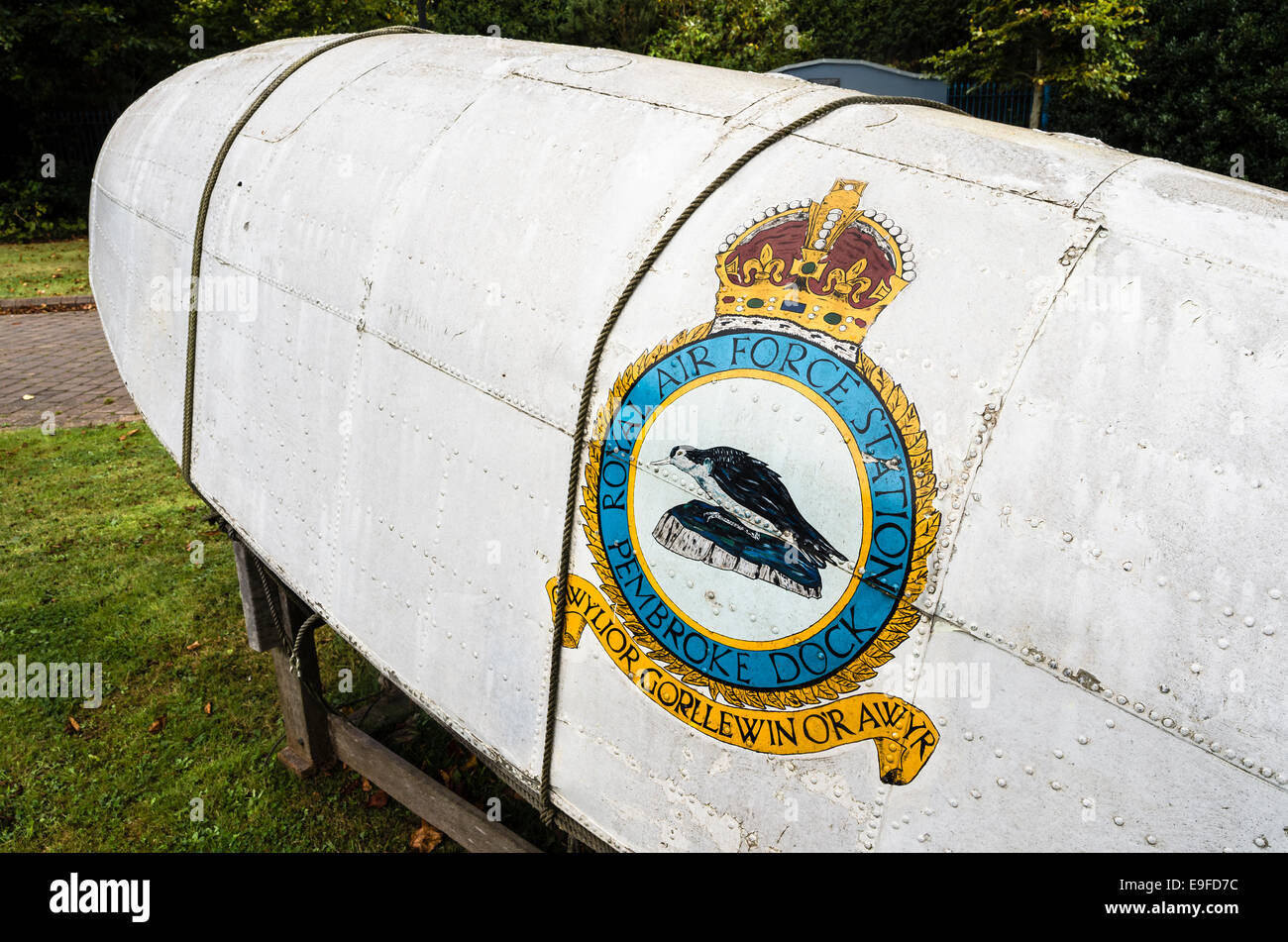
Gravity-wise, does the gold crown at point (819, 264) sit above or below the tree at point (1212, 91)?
below

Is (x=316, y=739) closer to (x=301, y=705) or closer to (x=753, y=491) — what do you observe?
(x=301, y=705)

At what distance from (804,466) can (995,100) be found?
18143 mm

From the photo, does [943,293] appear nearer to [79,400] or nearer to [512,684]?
[512,684]

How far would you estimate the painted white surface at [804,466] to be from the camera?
6.68ft

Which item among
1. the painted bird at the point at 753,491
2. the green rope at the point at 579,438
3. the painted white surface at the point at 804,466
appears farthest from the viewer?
the green rope at the point at 579,438

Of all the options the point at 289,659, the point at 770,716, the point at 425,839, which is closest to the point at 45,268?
the point at 289,659

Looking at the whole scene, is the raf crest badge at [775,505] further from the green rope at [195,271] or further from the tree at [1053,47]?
the tree at [1053,47]

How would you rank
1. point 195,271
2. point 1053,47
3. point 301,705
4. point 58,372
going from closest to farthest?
point 195,271 → point 301,705 → point 58,372 → point 1053,47

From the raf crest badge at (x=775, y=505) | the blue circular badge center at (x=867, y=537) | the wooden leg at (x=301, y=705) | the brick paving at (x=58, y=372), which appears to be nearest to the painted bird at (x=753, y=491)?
the raf crest badge at (x=775, y=505)

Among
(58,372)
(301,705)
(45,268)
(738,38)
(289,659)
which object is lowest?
(301,705)

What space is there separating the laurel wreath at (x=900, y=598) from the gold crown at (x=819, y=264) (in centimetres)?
14

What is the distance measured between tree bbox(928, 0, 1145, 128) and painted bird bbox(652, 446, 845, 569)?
13.0 m

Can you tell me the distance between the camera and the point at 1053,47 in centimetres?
1378

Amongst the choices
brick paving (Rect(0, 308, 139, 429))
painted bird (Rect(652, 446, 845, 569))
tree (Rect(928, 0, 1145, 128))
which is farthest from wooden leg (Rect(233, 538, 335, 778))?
tree (Rect(928, 0, 1145, 128))
